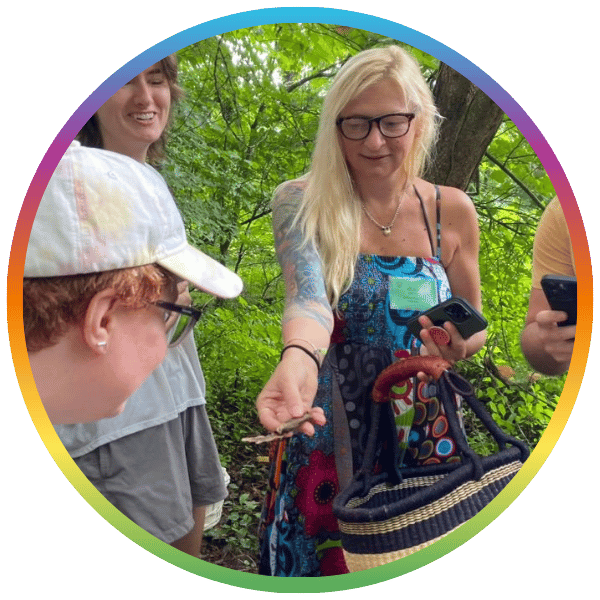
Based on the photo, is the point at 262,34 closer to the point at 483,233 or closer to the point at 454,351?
the point at 483,233

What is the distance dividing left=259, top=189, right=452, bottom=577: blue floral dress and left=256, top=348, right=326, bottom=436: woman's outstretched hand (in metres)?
0.15

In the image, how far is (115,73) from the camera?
1229 millimetres

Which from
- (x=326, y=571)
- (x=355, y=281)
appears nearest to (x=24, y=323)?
(x=355, y=281)

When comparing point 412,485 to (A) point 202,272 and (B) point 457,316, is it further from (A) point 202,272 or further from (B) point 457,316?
(A) point 202,272

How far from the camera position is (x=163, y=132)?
1.31m

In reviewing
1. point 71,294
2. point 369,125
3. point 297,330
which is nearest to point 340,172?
point 369,125

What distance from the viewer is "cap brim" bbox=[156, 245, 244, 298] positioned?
1.14m

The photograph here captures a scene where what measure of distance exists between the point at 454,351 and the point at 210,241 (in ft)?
1.88

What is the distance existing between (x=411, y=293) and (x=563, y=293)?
32cm

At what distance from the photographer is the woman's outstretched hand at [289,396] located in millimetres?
1128

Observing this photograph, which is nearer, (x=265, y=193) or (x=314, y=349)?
(x=314, y=349)

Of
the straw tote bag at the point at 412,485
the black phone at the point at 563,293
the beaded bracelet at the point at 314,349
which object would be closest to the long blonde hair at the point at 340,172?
the beaded bracelet at the point at 314,349

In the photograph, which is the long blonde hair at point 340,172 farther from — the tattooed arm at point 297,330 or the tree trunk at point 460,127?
the tree trunk at point 460,127

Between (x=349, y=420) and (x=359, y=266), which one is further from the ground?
(x=359, y=266)
